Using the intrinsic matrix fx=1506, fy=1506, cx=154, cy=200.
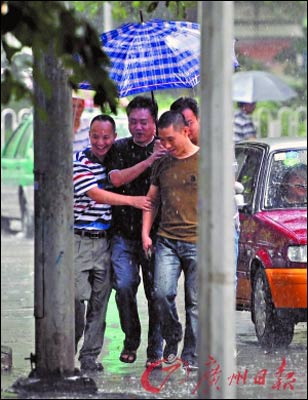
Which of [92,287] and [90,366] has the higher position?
[92,287]

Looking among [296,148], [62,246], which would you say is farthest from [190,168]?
[296,148]

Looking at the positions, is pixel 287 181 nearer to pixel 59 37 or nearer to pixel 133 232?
pixel 133 232

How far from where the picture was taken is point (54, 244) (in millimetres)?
8680

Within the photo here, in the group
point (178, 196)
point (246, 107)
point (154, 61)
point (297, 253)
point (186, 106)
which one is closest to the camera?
point (178, 196)

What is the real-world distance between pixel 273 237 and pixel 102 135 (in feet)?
6.02

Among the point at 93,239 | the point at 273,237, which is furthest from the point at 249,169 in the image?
the point at 93,239

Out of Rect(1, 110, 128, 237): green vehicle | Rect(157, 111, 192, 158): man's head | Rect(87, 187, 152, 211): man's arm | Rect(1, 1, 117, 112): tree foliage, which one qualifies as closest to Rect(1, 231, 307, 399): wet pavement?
Rect(87, 187, 152, 211): man's arm

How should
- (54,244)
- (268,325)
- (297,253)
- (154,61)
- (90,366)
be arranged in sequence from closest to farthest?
(54,244)
(90,366)
(154,61)
(297,253)
(268,325)

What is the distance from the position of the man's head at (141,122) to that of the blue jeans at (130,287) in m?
0.69

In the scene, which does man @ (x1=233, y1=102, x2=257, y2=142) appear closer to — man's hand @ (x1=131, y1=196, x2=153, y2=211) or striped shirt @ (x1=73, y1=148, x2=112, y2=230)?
striped shirt @ (x1=73, y1=148, x2=112, y2=230)

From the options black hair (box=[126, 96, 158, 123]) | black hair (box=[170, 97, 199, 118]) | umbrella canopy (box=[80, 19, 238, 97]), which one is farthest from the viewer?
umbrella canopy (box=[80, 19, 238, 97])

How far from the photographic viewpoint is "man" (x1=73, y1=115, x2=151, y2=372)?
9875 millimetres

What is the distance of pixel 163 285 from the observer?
9.75 metres

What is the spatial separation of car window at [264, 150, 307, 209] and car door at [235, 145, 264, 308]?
0.11 m
